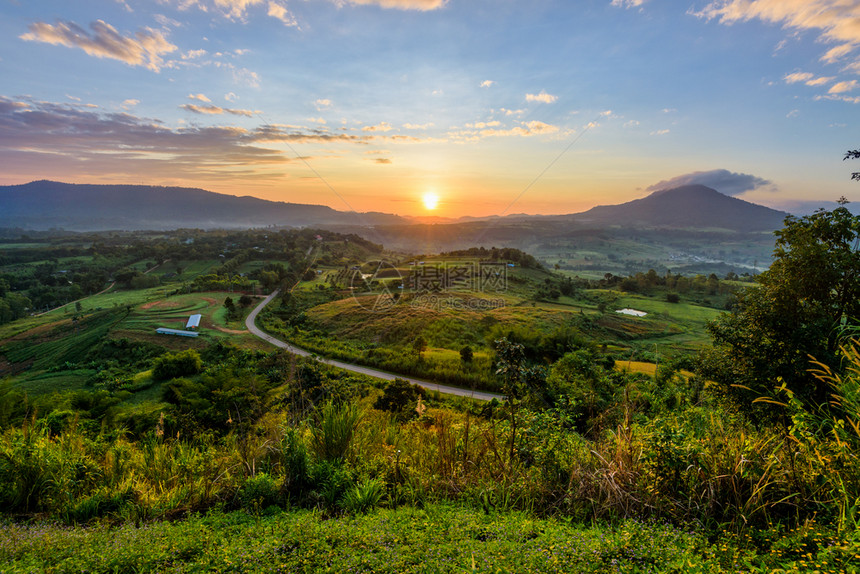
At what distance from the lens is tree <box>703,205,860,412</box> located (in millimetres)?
8648

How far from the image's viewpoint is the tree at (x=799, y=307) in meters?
8.65

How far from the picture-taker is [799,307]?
30.2 feet

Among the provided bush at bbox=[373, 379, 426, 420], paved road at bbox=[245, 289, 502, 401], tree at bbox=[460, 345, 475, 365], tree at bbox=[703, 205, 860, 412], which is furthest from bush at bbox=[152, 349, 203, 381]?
tree at bbox=[703, 205, 860, 412]

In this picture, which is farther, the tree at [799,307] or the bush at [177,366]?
the bush at [177,366]

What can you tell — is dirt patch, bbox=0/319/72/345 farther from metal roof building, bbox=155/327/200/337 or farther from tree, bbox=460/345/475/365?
tree, bbox=460/345/475/365

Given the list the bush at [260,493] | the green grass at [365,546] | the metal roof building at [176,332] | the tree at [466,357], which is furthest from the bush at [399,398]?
the metal roof building at [176,332]

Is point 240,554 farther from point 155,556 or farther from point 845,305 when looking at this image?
point 845,305

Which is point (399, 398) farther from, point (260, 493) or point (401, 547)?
point (401, 547)

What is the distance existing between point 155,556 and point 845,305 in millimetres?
14093

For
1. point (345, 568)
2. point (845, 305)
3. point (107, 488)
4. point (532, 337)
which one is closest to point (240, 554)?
point (345, 568)

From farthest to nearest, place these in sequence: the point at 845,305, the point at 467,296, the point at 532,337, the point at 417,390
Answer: the point at 467,296 < the point at 532,337 < the point at 417,390 < the point at 845,305

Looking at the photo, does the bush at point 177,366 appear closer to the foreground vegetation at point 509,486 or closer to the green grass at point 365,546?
the foreground vegetation at point 509,486

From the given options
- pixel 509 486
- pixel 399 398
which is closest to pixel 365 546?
pixel 509 486

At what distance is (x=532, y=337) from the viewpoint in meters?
40.1
